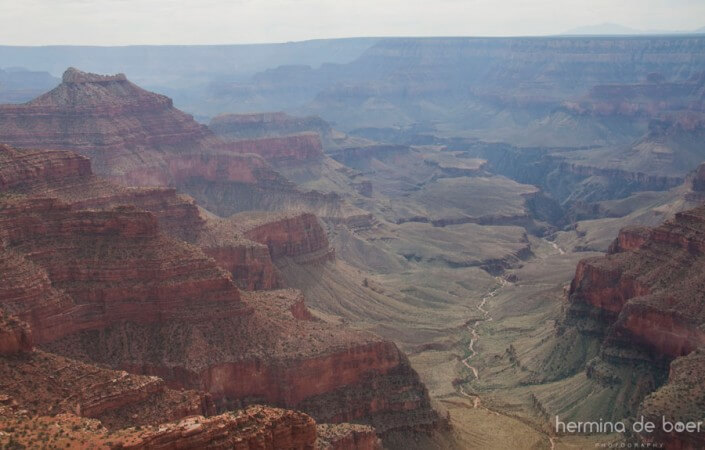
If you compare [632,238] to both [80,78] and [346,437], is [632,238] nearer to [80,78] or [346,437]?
[346,437]

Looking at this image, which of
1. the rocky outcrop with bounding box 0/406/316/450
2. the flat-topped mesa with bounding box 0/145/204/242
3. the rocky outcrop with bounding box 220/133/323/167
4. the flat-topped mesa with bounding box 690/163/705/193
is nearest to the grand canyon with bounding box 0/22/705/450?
the rocky outcrop with bounding box 0/406/316/450

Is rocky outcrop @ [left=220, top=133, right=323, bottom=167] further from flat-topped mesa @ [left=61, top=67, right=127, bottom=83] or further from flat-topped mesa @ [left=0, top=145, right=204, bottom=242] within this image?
flat-topped mesa @ [left=0, top=145, right=204, bottom=242]

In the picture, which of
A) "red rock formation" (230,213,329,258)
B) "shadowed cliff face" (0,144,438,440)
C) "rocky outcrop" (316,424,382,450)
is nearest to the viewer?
"rocky outcrop" (316,424,382,450)

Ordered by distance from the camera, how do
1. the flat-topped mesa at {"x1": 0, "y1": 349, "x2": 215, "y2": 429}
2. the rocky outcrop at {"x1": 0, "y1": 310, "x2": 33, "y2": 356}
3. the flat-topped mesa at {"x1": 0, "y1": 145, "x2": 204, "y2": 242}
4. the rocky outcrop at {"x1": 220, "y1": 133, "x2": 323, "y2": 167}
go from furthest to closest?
the rocky outcrop at {"x1": 220, "y1": 133, "x2": 323, "y2": 167} < the flat-topped mesa at {"x1": 0, "y1": 145, "x2": 204, "y2": 242} < the rocky outcrop at {"x1": 0, "y1": 310, "x2": 33, "y2": 356} < the flat-topped mesa at {"x1": 0, "y1": 349, "x2": 215, "y2": 429}

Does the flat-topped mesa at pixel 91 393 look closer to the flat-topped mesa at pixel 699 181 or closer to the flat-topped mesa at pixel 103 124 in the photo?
the flat-topped mesa at pixel 103 124

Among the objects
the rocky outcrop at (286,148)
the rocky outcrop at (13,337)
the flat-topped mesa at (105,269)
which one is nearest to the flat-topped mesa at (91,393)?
the rocky outcrop at (13,337)

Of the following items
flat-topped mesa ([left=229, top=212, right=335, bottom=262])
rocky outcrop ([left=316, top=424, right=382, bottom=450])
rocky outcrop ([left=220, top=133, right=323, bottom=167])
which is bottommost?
rocky outcrop ([left=220, top=133, right=323, bottom=167])

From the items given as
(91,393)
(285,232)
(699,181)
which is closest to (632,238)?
(285,232)

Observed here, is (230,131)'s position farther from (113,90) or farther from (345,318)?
(345,318)

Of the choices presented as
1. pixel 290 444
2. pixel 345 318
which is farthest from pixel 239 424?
pixel 345 318
